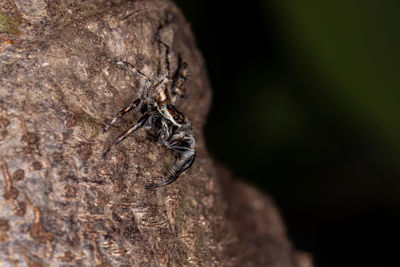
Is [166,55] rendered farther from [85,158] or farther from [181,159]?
[85,158]

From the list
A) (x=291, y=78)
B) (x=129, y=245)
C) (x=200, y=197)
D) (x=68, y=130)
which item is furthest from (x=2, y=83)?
(x=291, y=78)

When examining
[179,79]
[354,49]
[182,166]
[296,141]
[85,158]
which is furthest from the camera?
[296,141]

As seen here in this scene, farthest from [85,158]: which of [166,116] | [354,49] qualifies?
[354,49]

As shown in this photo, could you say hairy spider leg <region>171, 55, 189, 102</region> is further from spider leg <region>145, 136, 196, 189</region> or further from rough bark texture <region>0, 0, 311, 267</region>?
spider leg <region>145, 136, 196, 189</region>

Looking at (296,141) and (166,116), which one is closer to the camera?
(166,116)

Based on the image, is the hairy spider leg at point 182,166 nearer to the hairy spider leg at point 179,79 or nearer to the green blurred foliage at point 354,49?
the hairy spider leg at point 179,79

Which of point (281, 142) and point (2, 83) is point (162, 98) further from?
point (281, 142)
